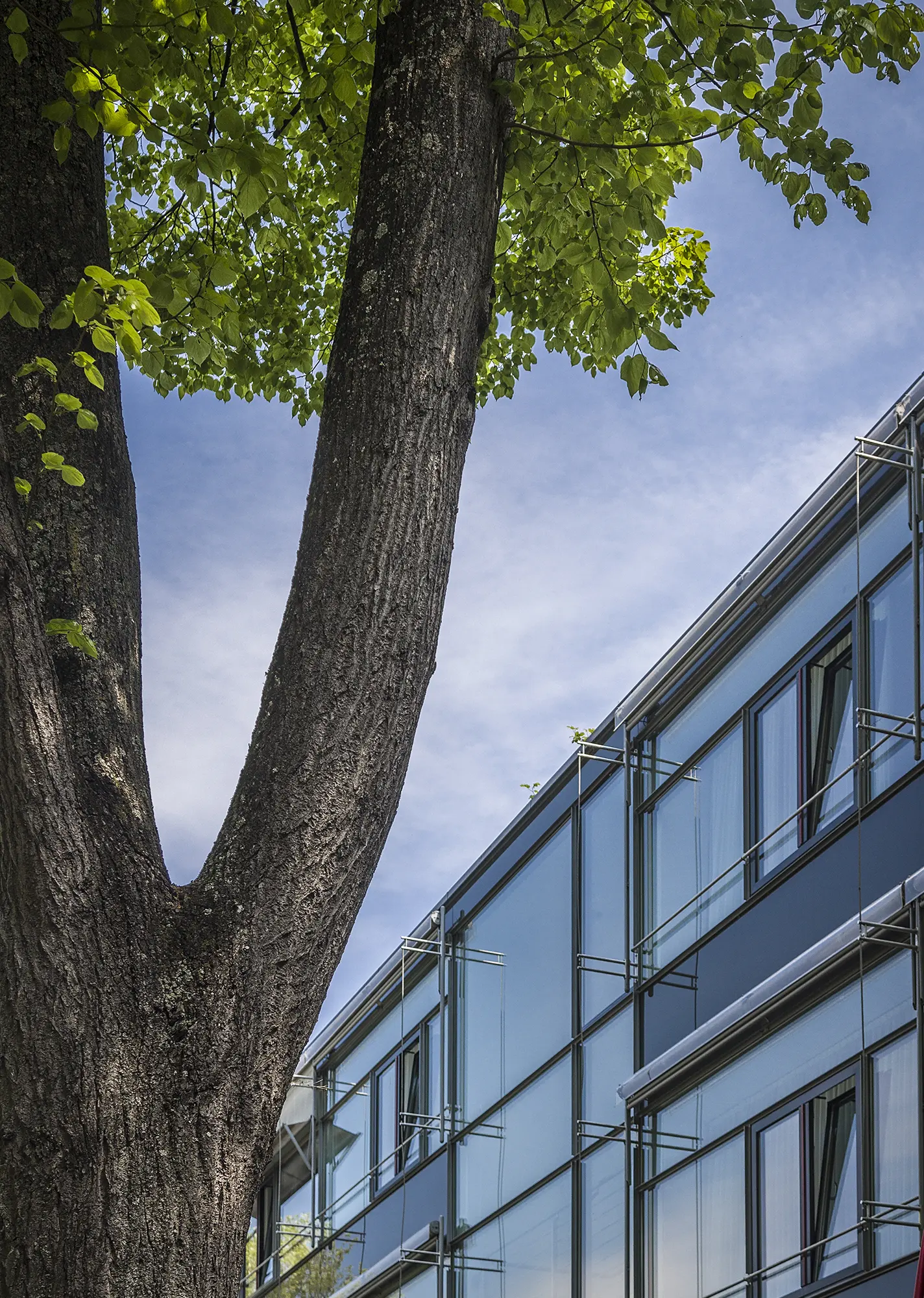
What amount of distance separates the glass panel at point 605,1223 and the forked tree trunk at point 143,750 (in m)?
10.6

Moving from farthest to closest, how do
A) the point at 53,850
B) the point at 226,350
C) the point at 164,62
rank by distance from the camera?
the point at 226,350
the point at 164,62
the point at 53,850

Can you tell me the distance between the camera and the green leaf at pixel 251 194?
444 centimetres

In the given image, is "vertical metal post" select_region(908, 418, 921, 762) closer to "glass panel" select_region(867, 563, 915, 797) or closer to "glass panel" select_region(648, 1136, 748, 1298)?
"glass panel" select_region(867, 563, 915, 797)

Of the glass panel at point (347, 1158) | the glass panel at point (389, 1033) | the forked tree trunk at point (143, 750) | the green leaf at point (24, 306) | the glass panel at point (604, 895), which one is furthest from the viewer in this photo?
the glass panel at point (347, 1158)

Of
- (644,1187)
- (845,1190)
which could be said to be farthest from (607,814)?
(845,1190)

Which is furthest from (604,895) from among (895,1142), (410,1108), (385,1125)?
(385,1125)

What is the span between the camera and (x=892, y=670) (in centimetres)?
1070

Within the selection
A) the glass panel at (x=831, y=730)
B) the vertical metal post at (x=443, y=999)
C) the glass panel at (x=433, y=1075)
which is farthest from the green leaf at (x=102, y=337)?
the glass panel at (x=433, y=1075)

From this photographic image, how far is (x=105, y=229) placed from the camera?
411cm

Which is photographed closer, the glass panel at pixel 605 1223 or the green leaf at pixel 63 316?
the green leaf at pixel 63 316

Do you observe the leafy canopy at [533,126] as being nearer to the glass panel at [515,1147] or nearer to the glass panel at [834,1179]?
the glass panel at [834,1179]

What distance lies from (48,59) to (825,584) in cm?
855

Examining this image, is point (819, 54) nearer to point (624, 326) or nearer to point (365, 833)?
point (624, 326)

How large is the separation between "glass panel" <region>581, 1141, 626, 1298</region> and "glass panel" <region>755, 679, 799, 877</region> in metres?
3.14
